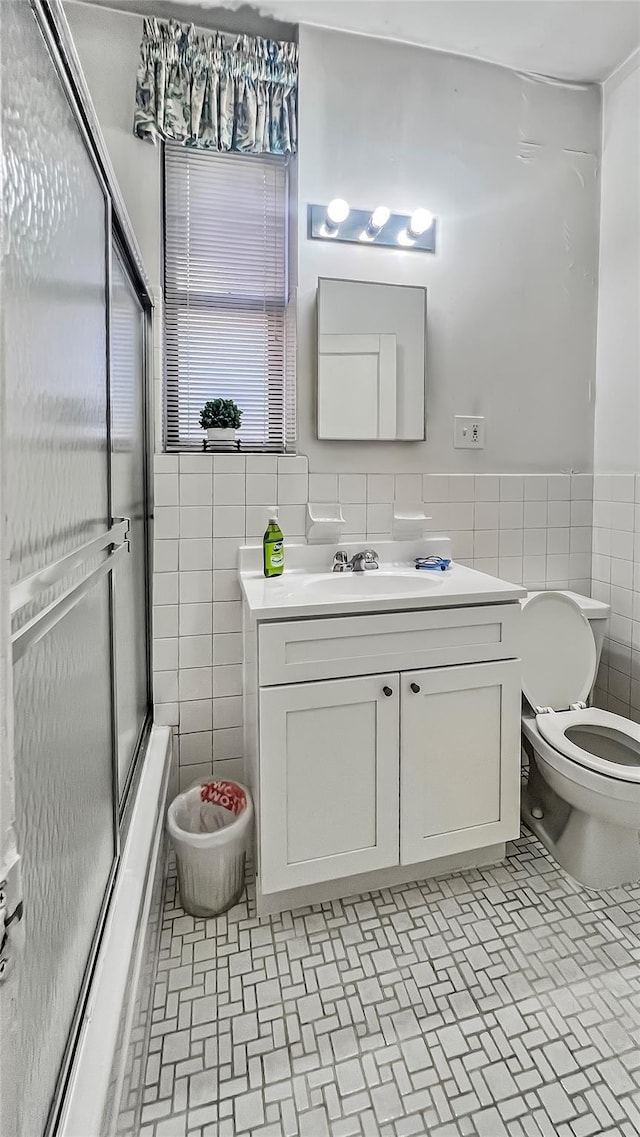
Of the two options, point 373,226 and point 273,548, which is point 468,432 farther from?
point 273,548

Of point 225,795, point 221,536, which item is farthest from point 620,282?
point 225,795

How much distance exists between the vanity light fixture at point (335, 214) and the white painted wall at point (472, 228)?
49mm

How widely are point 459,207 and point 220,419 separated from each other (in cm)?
117

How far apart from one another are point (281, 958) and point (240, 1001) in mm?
144

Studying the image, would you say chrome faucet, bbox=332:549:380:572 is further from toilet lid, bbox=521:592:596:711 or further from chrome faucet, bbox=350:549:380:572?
toilet lid, bbox=521:592:596:711

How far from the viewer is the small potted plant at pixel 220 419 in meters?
1.76

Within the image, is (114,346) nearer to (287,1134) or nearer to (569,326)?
(287,1134)

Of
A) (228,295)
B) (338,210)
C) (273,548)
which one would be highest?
(338,210)

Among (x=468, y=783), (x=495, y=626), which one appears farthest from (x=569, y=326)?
(x=468, y=783)

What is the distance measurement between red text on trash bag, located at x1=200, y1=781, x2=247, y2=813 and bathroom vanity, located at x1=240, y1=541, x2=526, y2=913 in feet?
0.67

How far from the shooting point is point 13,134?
57 centimetres

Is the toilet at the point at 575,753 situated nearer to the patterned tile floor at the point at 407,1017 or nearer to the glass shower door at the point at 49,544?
the patterned tile floor at the point at 407,1017

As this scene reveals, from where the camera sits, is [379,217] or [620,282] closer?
[379,217]

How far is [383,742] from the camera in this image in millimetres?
1440
